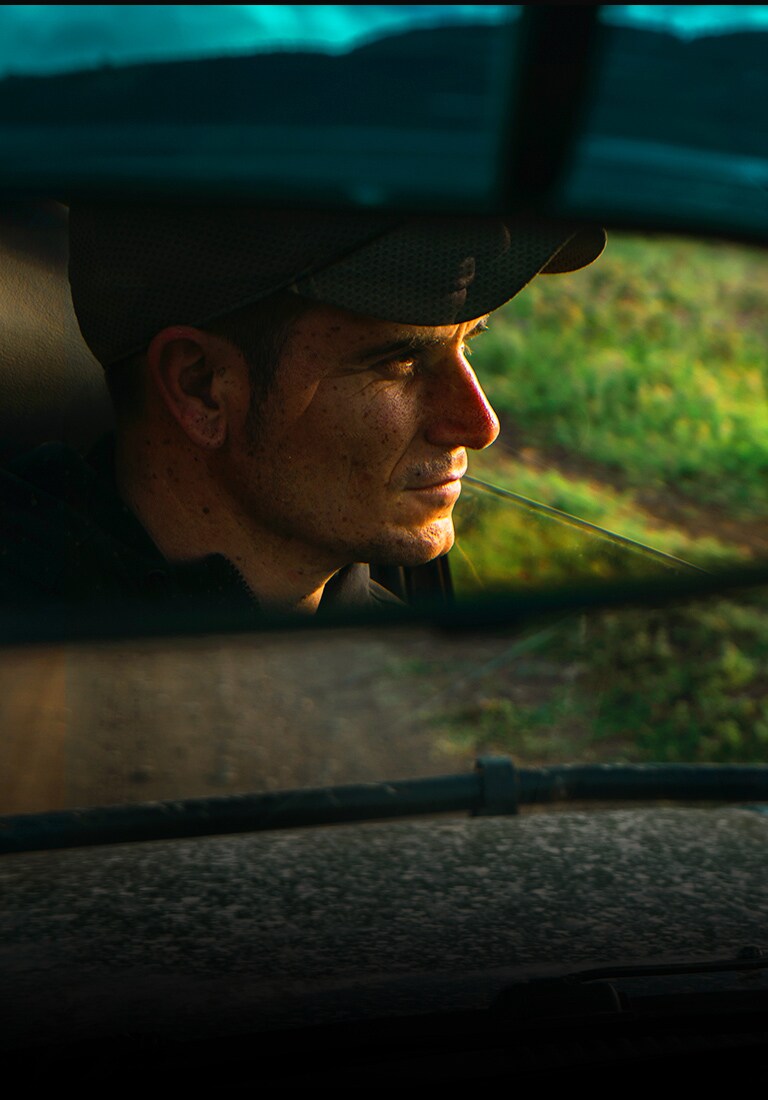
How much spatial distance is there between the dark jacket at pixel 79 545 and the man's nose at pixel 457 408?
1.14 feet

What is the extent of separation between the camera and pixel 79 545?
1903 mm

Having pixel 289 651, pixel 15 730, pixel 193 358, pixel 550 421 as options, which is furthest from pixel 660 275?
pixel 289 651

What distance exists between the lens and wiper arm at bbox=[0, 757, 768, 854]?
2361 millimetres

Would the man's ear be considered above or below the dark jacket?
above

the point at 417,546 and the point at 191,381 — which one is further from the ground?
the point at 191,381

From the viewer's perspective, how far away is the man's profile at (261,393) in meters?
1.77

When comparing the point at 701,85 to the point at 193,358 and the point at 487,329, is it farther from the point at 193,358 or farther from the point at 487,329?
the point at 193,358

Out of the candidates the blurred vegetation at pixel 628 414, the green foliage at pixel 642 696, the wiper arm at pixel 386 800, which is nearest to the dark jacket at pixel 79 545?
the blurred vegetation at pixel 628 414

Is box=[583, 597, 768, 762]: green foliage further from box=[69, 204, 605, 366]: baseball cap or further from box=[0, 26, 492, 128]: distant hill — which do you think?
box=[0, 26, 492, 128]: distant hill

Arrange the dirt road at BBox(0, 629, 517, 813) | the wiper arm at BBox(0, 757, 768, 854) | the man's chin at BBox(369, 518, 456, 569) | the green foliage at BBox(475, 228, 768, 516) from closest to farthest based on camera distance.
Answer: the man's chin at BBox(369, 518, 456, 569) → the green foliage at BBox(475, 228, 768, 516) → the wiper arm at BBox(0, 757, 768, 854) → the dirt road at BBox(0, 629, 517, 813)

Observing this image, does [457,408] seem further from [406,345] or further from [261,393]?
[261,393]

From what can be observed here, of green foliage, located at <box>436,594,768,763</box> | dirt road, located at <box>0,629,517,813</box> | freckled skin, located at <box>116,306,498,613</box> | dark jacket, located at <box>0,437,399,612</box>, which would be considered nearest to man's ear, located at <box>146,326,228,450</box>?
freckled skin, located at <box>116,306,498,613</box>

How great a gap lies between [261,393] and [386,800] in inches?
36.4

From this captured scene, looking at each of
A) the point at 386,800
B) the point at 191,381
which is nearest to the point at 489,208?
the point at 191,381
